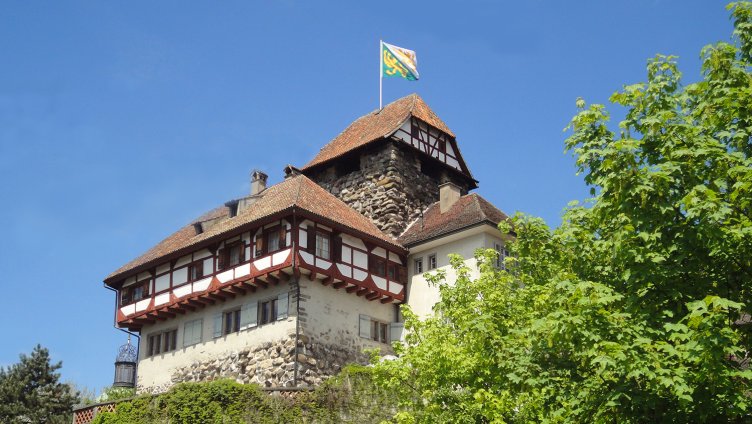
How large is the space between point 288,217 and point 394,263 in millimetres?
5898

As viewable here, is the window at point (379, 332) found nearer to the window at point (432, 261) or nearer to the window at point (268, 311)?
the window at point (432, 261)

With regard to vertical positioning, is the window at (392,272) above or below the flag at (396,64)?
below

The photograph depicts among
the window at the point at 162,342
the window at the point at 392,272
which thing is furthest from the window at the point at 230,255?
the window at the point at 392,272

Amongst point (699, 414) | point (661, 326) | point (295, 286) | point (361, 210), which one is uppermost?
point (361, 210)

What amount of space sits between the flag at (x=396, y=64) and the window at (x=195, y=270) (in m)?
14.4

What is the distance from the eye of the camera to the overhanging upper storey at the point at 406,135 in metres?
41.5

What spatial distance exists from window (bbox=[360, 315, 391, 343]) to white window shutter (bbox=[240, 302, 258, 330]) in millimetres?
4161

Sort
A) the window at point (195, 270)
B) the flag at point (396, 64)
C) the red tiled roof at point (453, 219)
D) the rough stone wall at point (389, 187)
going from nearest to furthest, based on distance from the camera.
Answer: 1. the red tiled roof at point (453, 219)
2. the window at point (195, 270)
3. the rough stone wall at point (389, 187)
4. the flag at point (396, 64)

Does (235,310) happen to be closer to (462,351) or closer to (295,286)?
(295,286)

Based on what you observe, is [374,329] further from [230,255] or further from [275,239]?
[230,255]

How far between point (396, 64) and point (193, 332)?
16992 millimetres

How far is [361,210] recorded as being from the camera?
4094 centimetres

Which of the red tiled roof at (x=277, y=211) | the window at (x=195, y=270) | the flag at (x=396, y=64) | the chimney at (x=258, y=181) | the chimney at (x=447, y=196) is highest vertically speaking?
the flag at (x=396, y=64)

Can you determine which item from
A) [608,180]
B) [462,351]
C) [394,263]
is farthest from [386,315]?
[608,180]
